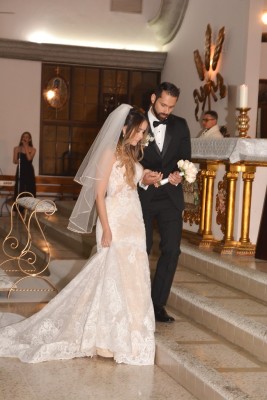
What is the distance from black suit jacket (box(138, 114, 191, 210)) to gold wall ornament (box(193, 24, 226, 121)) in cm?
633

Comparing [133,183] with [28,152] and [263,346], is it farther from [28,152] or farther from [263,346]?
[28,152]

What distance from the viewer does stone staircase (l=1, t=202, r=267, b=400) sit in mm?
5035

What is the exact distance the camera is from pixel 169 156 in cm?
632

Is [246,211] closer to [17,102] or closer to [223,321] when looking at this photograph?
[223,321]

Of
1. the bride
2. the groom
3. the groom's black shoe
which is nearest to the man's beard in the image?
the groom

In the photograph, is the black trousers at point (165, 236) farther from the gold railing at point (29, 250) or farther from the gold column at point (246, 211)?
the gold column at point (246, 211)

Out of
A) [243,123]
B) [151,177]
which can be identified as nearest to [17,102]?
[243,123]

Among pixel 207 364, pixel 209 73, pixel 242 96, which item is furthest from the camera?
pixel 209 73

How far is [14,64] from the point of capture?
53.5ft

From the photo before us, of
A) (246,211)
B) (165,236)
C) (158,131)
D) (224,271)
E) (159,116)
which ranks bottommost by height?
(224,271)

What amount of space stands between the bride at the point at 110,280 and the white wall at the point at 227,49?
602 centimetres

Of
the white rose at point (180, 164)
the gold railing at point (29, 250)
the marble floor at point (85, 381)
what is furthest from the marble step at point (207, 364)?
the gold railing at point (29, 250)

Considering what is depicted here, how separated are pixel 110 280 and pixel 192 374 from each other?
3.28 ft

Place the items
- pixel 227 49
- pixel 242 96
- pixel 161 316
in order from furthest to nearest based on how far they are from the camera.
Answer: pixel 227 49
pixel 242 96
pixel 161 316
